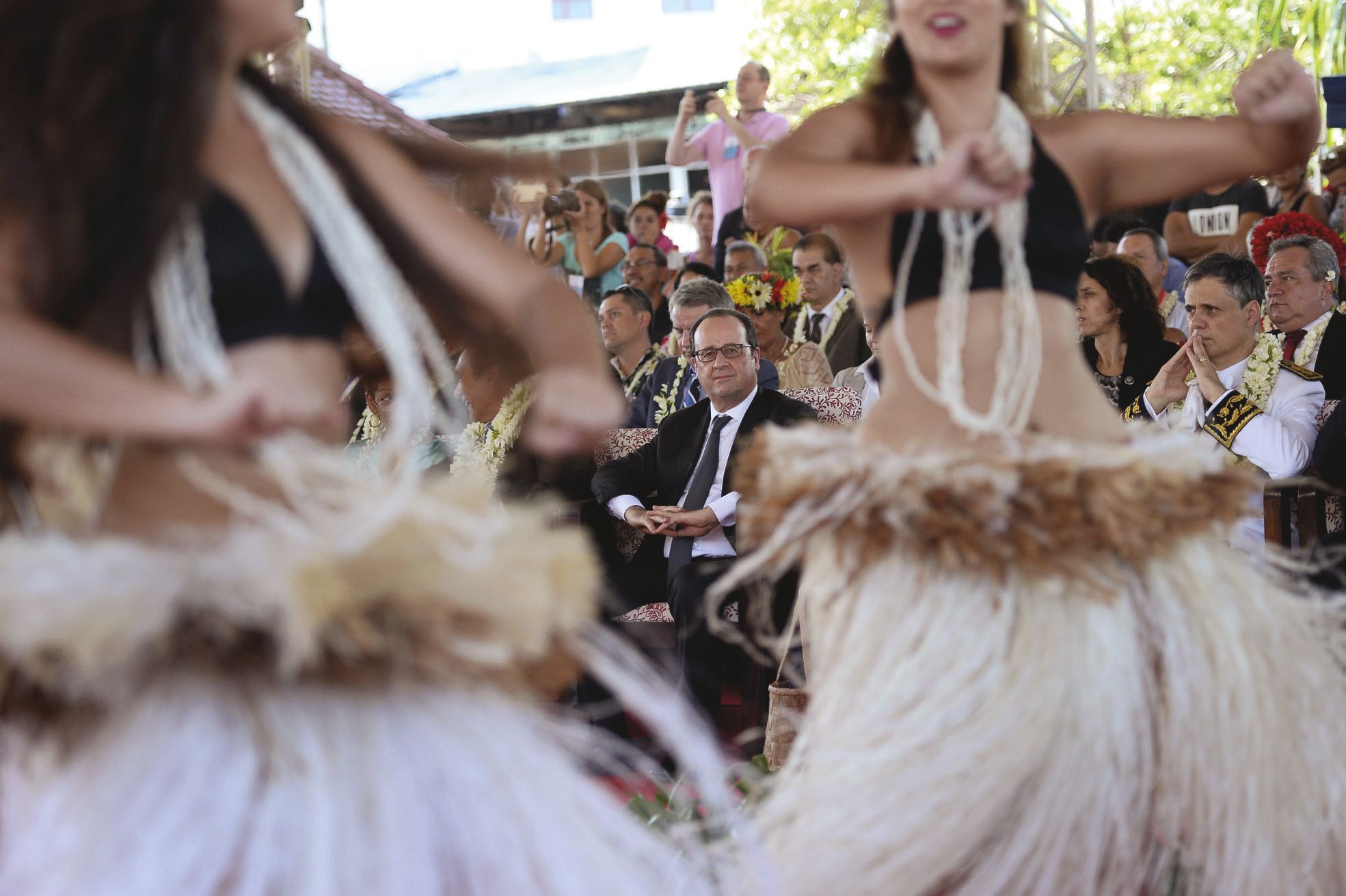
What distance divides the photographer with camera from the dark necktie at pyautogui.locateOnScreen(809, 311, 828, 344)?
4.24 ft

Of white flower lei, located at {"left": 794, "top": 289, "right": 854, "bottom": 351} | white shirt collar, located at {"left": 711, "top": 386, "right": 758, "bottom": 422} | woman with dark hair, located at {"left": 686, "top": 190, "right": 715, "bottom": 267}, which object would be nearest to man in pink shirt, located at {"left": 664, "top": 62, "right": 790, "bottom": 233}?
woman with dark hair, located at {"left": 686, "top": 190, "right": 715, "bottom": 267}

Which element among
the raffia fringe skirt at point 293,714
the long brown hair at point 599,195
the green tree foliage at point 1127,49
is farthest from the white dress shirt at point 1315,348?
the green tree foliage at point 1127,49

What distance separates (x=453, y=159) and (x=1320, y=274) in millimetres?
3745

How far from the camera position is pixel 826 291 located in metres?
6.78

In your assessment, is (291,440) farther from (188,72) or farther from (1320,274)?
(1320,274)

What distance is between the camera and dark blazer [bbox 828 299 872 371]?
613 cm

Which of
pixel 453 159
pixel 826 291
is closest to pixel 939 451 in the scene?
pixel 453 159

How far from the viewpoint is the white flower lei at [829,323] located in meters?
6.44

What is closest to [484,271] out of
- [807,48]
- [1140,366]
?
[1140,366]

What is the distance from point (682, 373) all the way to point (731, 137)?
118 inches

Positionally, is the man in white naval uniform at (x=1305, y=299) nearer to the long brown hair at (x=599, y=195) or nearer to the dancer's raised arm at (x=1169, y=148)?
the dancer's raised arm at (x=1169, y=148)

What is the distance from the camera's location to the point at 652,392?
5.94 metres

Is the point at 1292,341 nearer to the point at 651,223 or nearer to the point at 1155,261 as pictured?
the point at 1155,261

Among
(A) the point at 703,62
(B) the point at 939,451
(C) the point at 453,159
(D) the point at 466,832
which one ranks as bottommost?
(D) the point at 466,832
